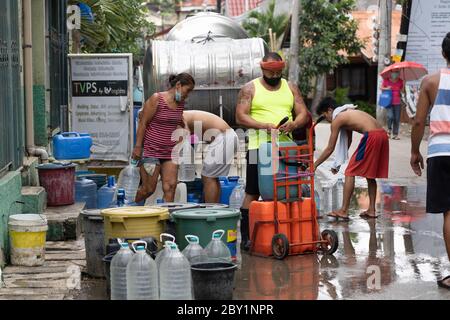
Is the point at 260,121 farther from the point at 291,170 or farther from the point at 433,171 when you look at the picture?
the point at 433,171

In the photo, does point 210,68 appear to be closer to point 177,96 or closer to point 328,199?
point 328,199

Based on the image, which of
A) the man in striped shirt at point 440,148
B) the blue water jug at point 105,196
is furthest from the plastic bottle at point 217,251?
the blue water jug at point 105,196

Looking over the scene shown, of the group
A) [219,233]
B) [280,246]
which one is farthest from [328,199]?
[219,233]

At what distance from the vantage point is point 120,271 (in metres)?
6.58

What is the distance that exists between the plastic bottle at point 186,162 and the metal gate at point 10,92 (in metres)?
1.90

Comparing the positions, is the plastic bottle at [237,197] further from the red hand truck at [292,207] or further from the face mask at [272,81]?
the face mask at [272,81]

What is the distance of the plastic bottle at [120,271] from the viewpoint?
21.6 ft

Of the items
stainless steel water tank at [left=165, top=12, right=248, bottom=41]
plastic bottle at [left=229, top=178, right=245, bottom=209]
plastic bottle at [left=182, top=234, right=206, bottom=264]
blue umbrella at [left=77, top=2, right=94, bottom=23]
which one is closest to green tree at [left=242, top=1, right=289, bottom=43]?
stainless steel water tank at [left=165, top=12, right=248, bottom=41]

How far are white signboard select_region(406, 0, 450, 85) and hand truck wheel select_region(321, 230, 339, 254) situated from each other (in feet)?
56.3

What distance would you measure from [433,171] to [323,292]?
136 cm

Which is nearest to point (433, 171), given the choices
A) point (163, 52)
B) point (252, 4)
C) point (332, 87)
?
point (163, 52)

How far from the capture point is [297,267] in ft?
27.2

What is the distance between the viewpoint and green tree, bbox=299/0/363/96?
36.3 metres

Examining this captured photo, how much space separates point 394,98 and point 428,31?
8.87 feet
